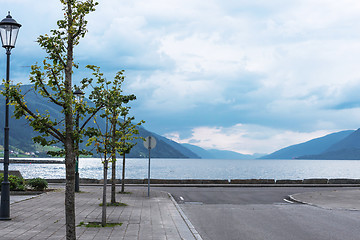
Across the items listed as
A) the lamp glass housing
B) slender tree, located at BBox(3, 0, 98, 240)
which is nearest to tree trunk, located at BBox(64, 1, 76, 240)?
slender tree, located at BBox(3, 0, 98, 240)

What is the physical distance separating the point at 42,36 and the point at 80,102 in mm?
1456

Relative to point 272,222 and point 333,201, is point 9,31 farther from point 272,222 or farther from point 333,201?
point 333,201

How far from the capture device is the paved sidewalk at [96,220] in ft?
35.4

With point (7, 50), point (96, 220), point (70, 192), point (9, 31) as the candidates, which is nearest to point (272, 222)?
point (96, 220)

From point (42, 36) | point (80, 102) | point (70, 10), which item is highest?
point (70, 10)

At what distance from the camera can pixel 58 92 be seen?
7949 mm

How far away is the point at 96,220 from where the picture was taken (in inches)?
527

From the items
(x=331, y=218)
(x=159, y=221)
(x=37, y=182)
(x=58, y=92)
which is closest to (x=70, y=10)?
(x=58, y=92)

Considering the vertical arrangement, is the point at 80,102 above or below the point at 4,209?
above

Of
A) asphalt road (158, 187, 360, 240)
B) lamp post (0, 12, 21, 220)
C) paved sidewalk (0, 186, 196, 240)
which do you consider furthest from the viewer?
lamp post (0, 12, 21, 220)

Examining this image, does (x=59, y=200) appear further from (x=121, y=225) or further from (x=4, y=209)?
(x=121, y=225)

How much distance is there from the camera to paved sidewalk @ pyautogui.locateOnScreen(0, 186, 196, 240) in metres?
10.8

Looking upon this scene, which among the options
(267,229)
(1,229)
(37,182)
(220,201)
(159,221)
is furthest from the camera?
(37,182)

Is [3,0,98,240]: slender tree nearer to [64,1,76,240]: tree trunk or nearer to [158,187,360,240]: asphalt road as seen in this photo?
[64,1,76,240]: tree trunk
